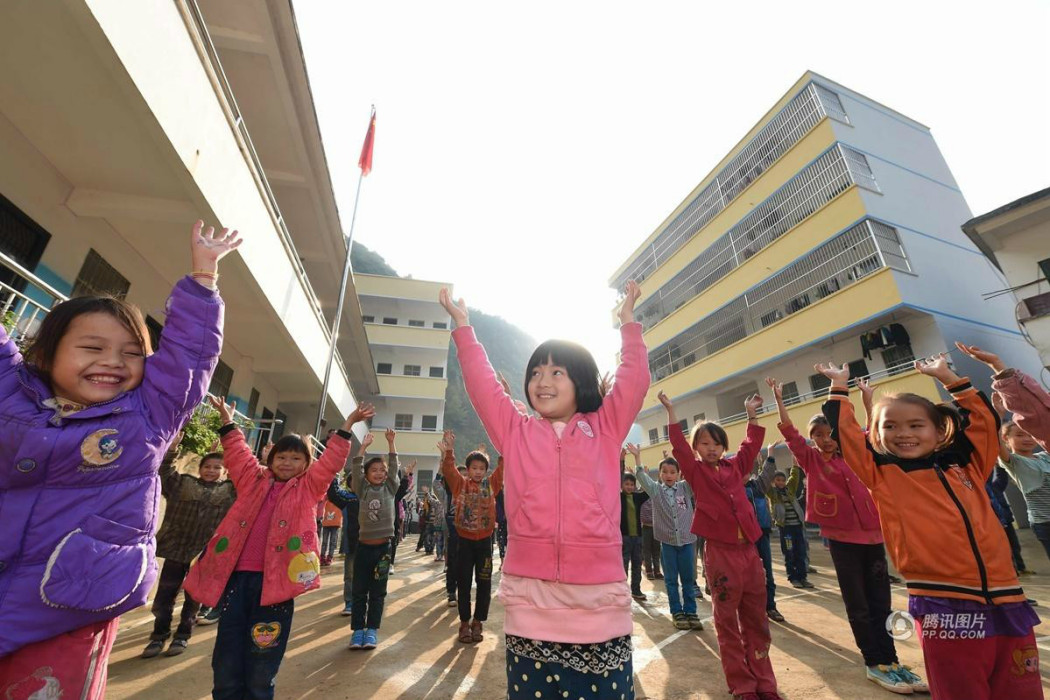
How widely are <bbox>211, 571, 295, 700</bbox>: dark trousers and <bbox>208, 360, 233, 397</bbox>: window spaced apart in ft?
27.5

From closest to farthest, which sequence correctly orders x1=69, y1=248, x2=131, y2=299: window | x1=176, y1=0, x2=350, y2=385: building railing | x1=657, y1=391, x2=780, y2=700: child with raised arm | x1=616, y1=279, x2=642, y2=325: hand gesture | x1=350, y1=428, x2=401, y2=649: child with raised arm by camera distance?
x1=616, y1=279, x2=642, y2=325: hand gesture, x1=657, y1=391, x2=780, y2=700: child with raised arm, x1=350, y1=428, x2=401, y2=649: child with raised arm, x1=176, y1=0, x2=350, y2=385: building railing, x1=69, y1=248, x2=131, y2=299: window

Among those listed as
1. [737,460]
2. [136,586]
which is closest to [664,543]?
[737,460]

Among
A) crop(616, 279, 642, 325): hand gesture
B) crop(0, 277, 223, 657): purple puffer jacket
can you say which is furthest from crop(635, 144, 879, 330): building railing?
crop(0, 277, 223, 657): purple puffer jacket

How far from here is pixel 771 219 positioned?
19.3 metres

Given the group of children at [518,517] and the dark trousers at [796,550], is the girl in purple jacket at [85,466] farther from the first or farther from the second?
the dark trousers at [796,550]

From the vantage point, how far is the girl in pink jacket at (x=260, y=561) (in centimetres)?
252

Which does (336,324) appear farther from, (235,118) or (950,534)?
(950,534)

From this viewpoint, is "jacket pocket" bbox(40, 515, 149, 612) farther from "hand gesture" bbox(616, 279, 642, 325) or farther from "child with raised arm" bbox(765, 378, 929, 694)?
"child with raised arm" bbox(765, 378, 929, 694)

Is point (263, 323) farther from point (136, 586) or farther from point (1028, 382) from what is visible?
point (1028, 382)

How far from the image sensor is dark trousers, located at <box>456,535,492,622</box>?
4.84 m

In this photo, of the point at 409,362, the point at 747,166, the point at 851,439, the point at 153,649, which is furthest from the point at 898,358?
the point at 409,362

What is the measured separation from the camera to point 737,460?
3900 mm

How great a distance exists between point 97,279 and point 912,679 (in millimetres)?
10055

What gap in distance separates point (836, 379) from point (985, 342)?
60.6ft
